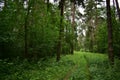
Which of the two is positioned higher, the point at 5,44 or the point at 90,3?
the point at 90,3

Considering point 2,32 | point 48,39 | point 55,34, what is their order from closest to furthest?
point 2,32 → point 48,39 → point 55,34

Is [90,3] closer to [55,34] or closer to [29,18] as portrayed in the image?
[55,34]

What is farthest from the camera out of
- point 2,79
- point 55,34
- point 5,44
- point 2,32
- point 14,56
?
point 55,34

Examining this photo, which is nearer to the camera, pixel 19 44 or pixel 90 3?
pixel 19 44

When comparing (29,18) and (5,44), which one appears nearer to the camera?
(5,44)

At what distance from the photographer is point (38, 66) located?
696 inches

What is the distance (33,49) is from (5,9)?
5499 millimetres

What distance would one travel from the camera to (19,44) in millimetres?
19891

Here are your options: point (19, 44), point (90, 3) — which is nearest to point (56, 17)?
point (19, 44)

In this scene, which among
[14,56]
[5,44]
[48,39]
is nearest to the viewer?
[5,44]

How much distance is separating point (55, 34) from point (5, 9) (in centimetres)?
770

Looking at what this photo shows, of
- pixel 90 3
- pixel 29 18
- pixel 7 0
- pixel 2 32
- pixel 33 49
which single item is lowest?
pixel 33 49

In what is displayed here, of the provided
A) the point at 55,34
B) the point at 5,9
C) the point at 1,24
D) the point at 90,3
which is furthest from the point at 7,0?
the point at 90,3

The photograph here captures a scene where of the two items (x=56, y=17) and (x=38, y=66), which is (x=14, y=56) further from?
(x=56, y=17)
